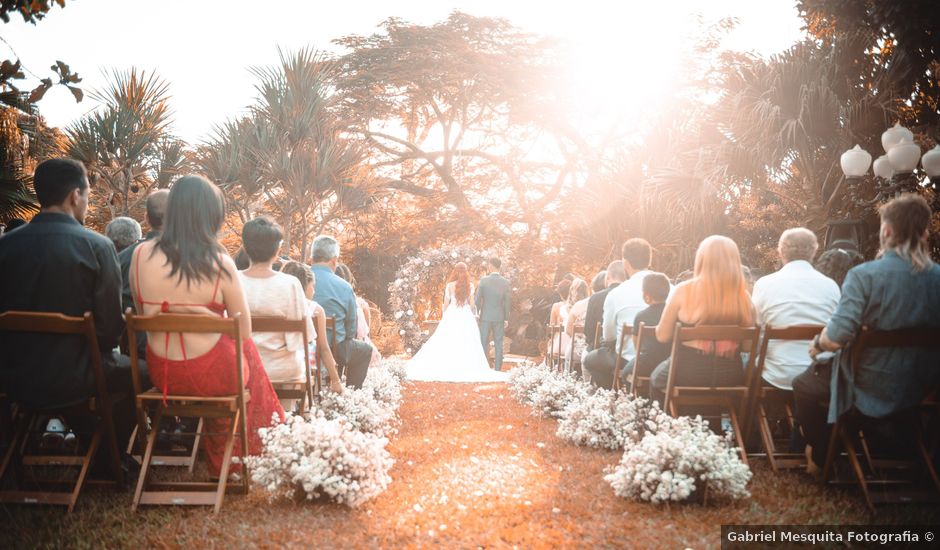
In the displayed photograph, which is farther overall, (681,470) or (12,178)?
(12,178)

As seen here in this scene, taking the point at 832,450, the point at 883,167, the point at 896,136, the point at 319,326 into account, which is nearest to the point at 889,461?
the point at 832,450

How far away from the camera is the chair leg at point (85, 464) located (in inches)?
150

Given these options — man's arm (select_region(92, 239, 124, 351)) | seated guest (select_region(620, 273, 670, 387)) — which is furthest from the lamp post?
man's arm (select_region(92, 239, 124, 351))

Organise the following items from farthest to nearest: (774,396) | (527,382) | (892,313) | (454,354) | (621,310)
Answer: (454,354) → (527,382) → (621,310) → (774,396) → (892,313)

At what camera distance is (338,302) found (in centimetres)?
712

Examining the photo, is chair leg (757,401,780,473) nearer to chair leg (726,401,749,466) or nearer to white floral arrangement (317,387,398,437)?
chair leg (726,401,749,466)

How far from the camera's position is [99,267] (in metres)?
4.03

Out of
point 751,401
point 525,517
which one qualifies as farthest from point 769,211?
point 525,517

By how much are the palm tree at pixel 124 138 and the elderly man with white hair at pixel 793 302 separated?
29.8 ft

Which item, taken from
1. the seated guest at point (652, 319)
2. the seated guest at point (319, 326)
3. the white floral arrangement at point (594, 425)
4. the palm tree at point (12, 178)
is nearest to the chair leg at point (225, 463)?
the seated guest at point (319, 326)

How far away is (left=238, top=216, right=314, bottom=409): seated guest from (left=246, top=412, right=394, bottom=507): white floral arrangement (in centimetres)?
91

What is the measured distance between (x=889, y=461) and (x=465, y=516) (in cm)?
249

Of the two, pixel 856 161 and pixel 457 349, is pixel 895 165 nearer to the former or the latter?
pixel 856 161

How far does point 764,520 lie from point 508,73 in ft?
85.4
